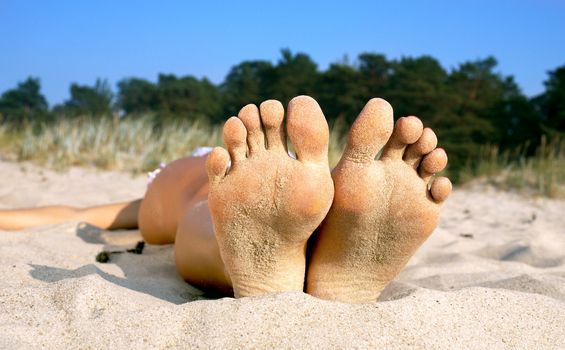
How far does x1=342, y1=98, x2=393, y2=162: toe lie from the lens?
1193 mm

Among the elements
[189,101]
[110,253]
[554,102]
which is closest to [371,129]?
[110,253]

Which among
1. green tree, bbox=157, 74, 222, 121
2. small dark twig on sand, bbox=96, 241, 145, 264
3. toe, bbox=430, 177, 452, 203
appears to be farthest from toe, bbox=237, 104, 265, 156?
green tree, bbox=157, 74, 222, 121

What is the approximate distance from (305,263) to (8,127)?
6.73 m

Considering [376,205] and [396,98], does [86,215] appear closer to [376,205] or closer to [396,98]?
[376,205]

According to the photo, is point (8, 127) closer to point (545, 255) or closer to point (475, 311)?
point (545, 255)

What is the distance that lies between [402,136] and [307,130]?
22cm

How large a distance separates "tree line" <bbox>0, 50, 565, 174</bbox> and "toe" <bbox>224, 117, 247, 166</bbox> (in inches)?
270

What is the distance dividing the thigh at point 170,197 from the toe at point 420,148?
0.83m

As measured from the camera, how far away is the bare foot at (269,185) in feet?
3.84

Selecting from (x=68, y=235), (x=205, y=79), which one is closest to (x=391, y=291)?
(x=68, y=235)

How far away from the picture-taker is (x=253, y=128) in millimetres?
1210

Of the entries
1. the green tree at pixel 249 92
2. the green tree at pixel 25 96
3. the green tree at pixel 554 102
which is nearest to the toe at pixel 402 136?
the green tree at pixel 554 102

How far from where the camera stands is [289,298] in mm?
1137

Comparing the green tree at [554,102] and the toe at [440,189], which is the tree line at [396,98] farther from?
the toe at [440,189]
